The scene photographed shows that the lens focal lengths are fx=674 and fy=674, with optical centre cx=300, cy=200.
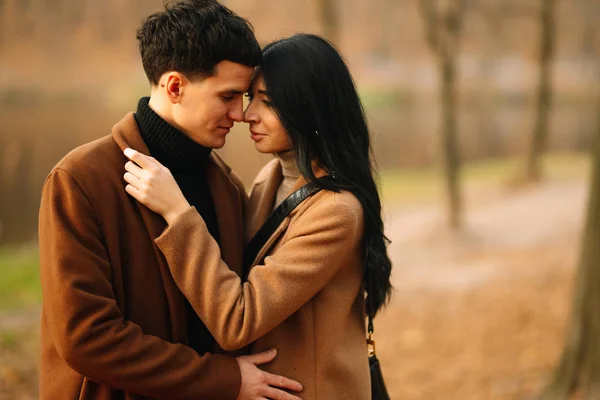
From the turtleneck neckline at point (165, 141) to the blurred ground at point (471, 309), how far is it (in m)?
0.94

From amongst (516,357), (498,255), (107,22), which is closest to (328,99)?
(516,357)

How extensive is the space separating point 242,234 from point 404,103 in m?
28.9

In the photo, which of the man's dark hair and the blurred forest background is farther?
the blurred forest background

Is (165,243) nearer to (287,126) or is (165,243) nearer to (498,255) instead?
(287,126)

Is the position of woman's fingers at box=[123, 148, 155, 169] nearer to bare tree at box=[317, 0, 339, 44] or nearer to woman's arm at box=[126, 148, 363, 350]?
woman's arm at box=[126, 148, 363, 350]

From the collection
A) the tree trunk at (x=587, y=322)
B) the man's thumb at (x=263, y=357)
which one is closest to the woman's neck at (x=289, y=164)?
the man's thumb at (x=263, y=357)

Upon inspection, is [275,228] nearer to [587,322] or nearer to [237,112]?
[237,112]

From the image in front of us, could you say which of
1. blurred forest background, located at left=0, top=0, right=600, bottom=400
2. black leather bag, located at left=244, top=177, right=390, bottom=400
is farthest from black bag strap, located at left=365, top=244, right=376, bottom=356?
blurred forest background, located at left=0, top=0, right=600, bottom=400

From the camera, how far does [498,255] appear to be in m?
8.91

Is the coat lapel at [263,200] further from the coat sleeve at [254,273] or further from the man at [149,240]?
the coat sleeve at [254,273]

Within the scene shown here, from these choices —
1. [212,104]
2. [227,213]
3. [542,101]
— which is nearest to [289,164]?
[227,213]

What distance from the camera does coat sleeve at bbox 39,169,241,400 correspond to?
171 cm

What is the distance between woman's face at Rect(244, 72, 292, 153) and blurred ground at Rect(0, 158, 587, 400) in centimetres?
70

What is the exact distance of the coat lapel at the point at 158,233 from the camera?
1.89 m
